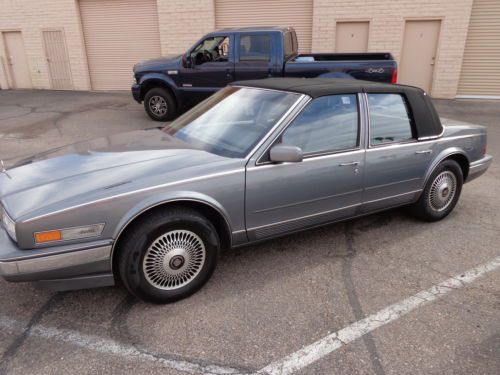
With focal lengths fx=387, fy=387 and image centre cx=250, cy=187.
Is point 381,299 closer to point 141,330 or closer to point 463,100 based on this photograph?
point 141,330

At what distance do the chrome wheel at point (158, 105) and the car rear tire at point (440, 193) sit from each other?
6.64 metres

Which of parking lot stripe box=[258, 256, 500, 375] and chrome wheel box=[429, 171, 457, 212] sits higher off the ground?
chrome wheel box=[429, 171, 457, 212]

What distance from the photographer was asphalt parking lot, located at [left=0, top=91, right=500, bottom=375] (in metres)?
2.39

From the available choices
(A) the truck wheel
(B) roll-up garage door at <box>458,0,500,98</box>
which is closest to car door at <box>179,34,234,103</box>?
(A) the truck wheel

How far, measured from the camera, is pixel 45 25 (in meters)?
14.3

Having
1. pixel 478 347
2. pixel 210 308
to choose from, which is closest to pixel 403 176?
pixel 478 347

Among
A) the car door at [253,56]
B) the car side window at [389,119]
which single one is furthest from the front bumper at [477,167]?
the car door at [253,56]

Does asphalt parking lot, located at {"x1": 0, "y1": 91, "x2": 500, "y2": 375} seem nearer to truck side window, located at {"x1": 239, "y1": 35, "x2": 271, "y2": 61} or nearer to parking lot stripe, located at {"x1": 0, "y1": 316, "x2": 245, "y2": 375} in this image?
parking lot stripe, located at {"x1": 0, "y1": 316, "x2": 245, "y2": 375}

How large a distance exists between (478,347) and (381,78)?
244 inches

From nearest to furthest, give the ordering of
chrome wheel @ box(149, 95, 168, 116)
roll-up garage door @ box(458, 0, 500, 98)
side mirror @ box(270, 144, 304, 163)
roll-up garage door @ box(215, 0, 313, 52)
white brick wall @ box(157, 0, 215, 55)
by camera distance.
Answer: side mirror @ box(270, 144, 304, 163), chrome wheel @ box(149, 95, 168, 116), roll-up garage door @ box(458, 0, 500, 98), roll-up garage door @ box(215, 0, 313, 52), white brick wall @ box(157, 0, 215, 55)

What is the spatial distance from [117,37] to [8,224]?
525 inches

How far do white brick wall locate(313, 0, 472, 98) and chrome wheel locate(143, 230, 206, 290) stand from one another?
11174mm

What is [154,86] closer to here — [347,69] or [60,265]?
[347,69]

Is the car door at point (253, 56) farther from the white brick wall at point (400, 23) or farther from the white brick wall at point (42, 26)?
the white brick wall at point (42, 26)
